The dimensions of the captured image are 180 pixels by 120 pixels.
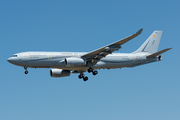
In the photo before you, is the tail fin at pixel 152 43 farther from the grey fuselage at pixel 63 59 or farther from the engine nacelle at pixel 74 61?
the engine nacelle at pixel 74 61

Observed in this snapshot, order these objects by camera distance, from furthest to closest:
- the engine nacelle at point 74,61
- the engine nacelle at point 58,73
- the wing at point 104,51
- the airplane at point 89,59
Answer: the engine nacelle at point 58,73, the engine nacelle at point 74,61, the airplane at point 89,59, the wing at point 104,51

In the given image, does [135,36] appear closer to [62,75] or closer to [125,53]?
[125,53]

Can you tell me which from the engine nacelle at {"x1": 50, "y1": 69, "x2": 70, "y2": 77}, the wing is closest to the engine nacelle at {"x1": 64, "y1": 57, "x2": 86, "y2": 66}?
the wing

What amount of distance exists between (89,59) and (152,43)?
15.1 meters

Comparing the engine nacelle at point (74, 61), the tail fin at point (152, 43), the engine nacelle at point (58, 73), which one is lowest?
the engine nacelle at point (58, 73)

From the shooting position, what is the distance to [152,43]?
178 feet

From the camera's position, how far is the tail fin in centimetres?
5350

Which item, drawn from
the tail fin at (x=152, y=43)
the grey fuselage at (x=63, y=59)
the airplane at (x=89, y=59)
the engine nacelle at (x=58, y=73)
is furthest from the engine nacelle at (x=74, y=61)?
the tail fin at (x=152, y=43)

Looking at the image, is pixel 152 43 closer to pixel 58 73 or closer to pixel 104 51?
pixel 104 51

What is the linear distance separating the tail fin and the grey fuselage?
2.07 metres

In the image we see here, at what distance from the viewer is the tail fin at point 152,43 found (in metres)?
53.5

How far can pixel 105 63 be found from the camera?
158 ft

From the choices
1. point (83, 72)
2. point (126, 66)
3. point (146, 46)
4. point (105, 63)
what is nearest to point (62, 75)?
point (83, 72)

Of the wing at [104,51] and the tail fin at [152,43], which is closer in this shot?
the wing at [104,51]
